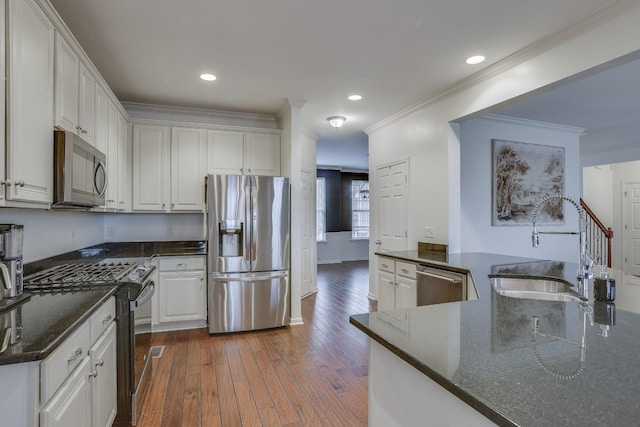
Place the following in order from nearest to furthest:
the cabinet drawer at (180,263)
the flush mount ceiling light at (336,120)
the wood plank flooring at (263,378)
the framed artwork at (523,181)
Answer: the wood plank flooring at (263,378) < the cabinet drawer at (180,263) < the framed artwork at (523,181) < the flush mount ceiling light at (336,120)

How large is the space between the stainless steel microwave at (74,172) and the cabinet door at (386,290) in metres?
2.83

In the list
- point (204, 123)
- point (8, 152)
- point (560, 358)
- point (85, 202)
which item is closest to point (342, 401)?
point (560, 358)

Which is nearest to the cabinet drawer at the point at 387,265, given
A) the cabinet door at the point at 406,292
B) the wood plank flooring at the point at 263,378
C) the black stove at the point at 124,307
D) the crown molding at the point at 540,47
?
the cabinet door at the point at 406,292

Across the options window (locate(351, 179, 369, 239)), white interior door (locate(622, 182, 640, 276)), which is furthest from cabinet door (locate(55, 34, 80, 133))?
white interior door (locate(622, 182, 640, 276))

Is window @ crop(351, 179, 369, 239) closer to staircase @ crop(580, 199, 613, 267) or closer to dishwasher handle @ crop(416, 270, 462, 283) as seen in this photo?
staircase @ crop(580, 199, 613, 267)

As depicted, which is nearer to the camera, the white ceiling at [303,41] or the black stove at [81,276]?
the black stove at [81,276]

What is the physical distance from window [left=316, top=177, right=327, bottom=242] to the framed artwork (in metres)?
5.08

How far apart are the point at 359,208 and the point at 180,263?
6.46 meters

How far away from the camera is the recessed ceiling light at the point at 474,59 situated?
2.77m

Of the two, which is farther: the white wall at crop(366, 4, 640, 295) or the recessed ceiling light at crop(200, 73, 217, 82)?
the recessed ceiling light at crop(200, 73, 217, 82)

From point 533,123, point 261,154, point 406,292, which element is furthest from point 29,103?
point 533,123

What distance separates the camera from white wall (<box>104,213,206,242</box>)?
407 centimetres

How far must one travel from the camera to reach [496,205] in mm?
4289

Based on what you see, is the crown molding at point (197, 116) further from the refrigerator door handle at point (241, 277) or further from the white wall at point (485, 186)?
the white wall at point (485, 186)
